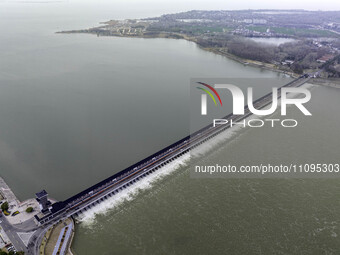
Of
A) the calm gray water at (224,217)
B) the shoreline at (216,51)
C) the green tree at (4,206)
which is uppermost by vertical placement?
the shoreline at (216,51)

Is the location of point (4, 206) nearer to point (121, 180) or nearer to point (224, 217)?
point (121, 180)

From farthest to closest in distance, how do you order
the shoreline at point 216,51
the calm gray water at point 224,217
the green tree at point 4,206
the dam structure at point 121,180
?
1. the shoreline at point 216,51
2. the green tree at point 4,206
3. the dam structure at point 121,180
4. the calm gray water at point 224,217

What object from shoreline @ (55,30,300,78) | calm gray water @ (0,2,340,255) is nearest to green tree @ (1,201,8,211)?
calm gray water @ (0,2,340,255)

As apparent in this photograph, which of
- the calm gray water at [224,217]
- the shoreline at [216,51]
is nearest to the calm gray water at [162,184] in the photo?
Answer: the calm gray water at [224,217]

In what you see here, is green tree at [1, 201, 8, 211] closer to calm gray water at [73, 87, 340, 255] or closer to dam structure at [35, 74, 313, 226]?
dam structure at [35, 74, 313, 226]

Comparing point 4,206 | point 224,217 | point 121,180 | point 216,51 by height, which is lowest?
point 224,217

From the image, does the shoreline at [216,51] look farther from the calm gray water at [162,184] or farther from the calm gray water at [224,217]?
the calm gray water at [224,217]

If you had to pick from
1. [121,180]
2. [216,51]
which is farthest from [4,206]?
[216,51]

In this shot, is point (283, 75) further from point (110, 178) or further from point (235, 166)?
point (110, 178)

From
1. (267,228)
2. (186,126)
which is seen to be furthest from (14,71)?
(267,228)
